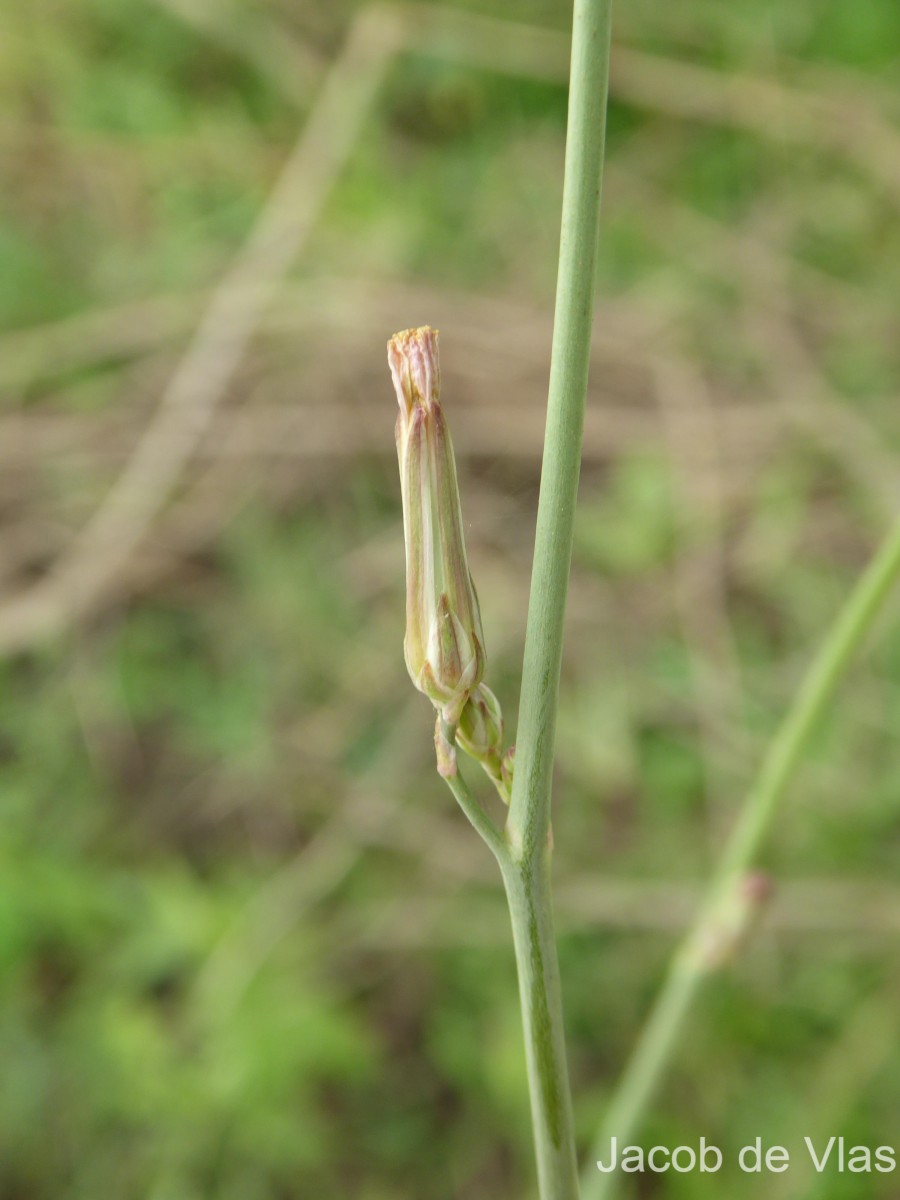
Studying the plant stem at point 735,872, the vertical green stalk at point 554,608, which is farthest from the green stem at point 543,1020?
the plant stem at point 735,872

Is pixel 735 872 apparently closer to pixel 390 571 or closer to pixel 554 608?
pixel 554 608

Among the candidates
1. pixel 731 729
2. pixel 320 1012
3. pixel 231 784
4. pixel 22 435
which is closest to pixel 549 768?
pixel 320 1012

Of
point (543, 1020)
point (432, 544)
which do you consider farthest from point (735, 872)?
point (432, 544)

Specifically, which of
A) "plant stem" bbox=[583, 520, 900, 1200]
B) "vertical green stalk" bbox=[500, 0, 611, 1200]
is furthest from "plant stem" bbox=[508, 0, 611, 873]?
"plant stem" bbox=[583, 520, 900, 1200]

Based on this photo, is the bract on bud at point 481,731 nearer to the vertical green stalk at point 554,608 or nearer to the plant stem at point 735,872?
the vertical green stalk at point 554,608

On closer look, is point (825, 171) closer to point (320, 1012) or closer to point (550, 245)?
point (550, 245)

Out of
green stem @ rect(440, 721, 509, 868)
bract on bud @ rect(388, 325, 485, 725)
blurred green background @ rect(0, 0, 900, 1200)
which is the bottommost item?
green stem @ rect(440, 721, 509, 868)

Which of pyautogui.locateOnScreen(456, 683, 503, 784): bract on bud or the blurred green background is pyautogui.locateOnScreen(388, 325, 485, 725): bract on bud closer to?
pyautogui.locateOnScreen(456, 683, 503, 784): bract on bud
